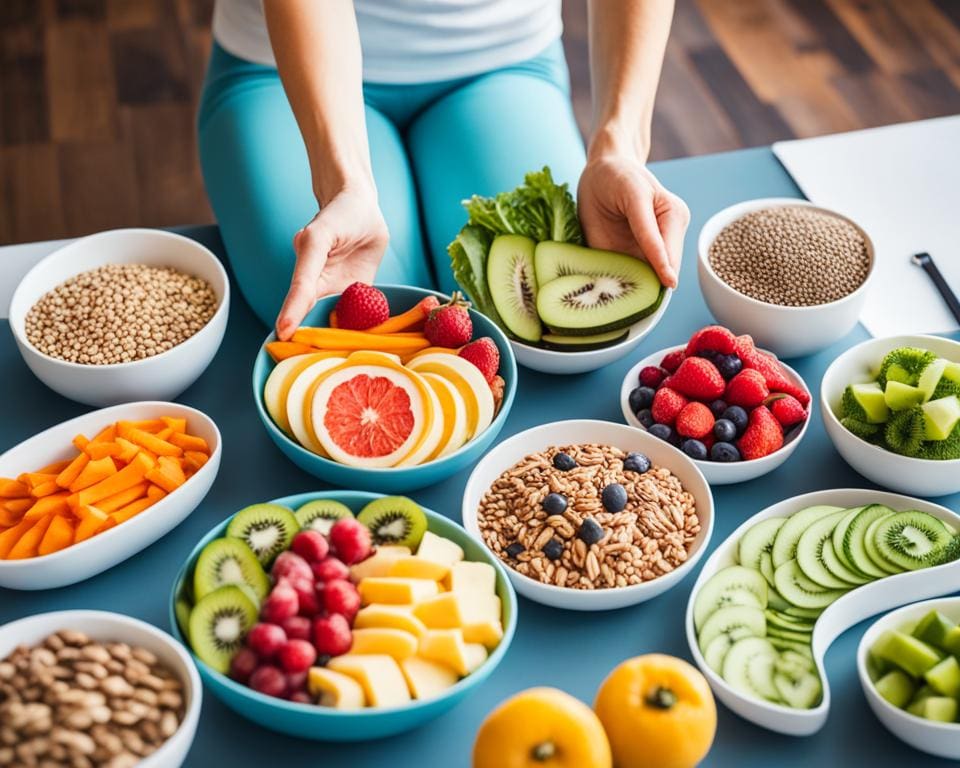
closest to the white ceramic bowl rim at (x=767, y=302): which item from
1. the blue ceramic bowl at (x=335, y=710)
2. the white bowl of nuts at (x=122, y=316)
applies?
the blue ceramic bowl at (x=335, y=710)

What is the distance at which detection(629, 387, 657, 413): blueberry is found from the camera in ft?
5.16

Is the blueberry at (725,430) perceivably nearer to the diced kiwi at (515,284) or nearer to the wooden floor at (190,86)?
the diced kiwi at (515,284)

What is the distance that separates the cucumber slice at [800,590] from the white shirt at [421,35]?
119 centimetres

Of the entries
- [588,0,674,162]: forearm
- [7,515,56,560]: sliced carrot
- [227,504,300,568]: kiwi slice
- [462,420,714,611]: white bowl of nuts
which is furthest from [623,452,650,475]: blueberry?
[7,515,56,560]: sliced carrot

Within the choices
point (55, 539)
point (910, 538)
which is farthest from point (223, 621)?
point (910, 538)

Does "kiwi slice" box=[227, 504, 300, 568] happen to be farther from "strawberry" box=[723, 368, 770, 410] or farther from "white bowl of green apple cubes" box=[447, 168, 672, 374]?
"strawberry" box=[723, 368, 770, 410]

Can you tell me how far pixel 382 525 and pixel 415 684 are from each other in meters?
0.23

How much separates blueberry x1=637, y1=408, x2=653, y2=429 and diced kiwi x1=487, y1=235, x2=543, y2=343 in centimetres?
22

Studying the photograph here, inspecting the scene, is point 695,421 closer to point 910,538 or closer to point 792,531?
point 792,531

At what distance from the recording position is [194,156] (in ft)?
11.2

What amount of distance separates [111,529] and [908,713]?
950 millimetres

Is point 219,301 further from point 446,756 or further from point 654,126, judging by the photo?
point 654,126

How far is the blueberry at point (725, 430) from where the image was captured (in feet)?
4.91

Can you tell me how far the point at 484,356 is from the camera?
5.08 ft
